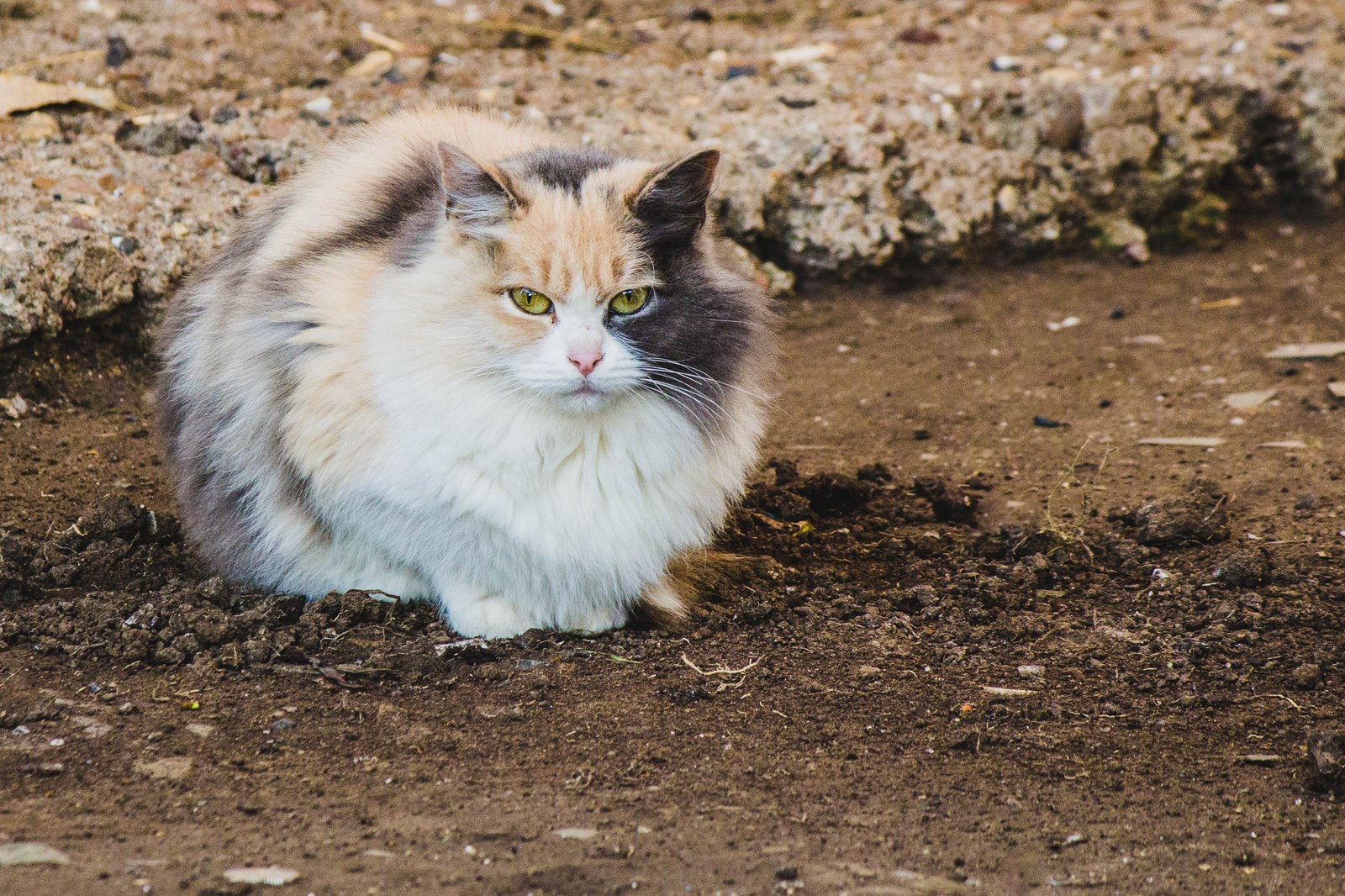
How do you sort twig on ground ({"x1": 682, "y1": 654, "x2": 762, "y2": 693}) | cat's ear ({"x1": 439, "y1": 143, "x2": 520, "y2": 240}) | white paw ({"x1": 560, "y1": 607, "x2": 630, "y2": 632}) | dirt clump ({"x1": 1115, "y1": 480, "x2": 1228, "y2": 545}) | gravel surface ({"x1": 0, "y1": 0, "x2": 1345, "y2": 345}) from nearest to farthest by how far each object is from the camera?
1. cat's ear ({"x1": 439, "y1": 143, "x2": 520, "y2": 240})
2. twig on ground ({"x1": 682, "y1": 654, "x2": 762, "y2": 693})
3. white paw ({"x1": 560, "y1": 607, "x2": 630, "y2": 632})
4. dirt clump ({"x1": 1115, "y1": 480, "x2": 1228, "y2": 545})
5. gravel surface ({"x1": 0, "y1": 0, "x2": 1345, "y2": 345})

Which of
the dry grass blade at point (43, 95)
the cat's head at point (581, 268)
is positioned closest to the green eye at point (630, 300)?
the cat's head at point (581, 268)

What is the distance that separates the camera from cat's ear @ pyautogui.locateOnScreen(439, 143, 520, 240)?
2.86 metres

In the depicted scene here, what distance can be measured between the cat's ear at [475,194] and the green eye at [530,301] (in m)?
0.13

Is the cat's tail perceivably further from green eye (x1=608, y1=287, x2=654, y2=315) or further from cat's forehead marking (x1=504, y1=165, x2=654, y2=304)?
cat's forehead marking (x1=504, y1=165, x2=654, y2=304)

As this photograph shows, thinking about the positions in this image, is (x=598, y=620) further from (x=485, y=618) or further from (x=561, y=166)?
(x=561, y=166)

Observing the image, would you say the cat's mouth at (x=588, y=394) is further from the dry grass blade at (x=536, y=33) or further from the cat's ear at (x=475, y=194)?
the dry grass blade at (x=536, y=33)

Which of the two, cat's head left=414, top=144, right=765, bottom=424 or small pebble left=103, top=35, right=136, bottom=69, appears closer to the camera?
cat's head left=414, top=144, right=765, bottom=424

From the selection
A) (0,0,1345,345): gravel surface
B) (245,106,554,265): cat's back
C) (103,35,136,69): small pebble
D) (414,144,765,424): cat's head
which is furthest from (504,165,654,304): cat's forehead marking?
(103,35,136,69): small pebble

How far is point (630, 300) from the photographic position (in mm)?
3021

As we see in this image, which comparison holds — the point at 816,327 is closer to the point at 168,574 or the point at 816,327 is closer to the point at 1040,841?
the point at 168,574

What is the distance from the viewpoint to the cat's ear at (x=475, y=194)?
2859 millimetres

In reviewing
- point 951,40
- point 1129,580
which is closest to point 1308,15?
point 951,40

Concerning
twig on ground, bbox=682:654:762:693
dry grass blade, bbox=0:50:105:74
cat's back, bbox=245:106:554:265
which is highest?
dry grass blade, bbox=0:50:105:74

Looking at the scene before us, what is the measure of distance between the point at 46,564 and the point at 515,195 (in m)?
1.71
